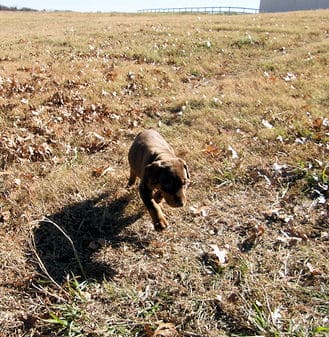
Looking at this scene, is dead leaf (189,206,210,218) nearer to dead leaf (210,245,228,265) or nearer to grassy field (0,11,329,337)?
grassy field (0,11,329,337)

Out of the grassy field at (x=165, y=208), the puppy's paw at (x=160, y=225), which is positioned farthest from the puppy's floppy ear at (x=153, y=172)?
→ the grassy field at (x=165, y=208)

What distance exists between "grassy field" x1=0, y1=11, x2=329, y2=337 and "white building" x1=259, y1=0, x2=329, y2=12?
143ft

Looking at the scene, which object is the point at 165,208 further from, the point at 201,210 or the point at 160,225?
the point at 160,225

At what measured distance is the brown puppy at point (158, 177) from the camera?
3715 mm

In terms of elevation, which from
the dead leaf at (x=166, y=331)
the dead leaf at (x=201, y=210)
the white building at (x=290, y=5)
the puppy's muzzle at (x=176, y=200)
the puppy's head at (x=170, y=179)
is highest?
the white building at (x=290, y=5)

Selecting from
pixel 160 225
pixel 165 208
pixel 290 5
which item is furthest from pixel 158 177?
pixel 290 5

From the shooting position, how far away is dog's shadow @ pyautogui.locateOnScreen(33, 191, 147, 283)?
369 cm

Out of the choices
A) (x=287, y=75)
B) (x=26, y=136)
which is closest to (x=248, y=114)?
(x=287, y=75)

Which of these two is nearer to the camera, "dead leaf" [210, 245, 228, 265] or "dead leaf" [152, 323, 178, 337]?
"dead leaf" [152, 323, 178, 337]

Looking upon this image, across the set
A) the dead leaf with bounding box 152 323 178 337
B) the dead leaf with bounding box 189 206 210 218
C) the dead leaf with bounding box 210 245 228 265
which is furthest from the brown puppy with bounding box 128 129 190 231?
the dead leaf with bounding box 152 323 178 337

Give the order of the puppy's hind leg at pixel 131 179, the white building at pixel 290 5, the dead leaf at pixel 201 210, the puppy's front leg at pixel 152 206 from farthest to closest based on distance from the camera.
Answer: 1. the white building at pixel 290 5
2. the puppy's hind leg at pixel 131 179
3. the dead leaf at pixel 201 210
4. the puppy's front leg at pixel 152 206

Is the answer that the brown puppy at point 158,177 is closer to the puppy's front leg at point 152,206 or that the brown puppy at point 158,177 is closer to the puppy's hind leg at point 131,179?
the puppy's front leg at point 152,206

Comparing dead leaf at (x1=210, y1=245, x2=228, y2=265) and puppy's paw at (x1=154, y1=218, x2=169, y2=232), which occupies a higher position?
puppy's paw at (x1=154, y1=218, x2=169, y2=232)

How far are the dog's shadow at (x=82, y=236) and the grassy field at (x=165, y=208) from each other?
0.02 meters
